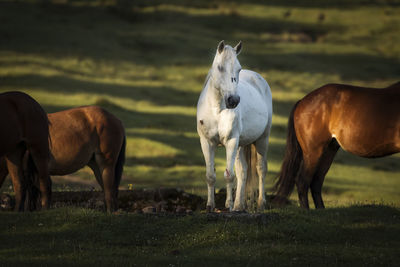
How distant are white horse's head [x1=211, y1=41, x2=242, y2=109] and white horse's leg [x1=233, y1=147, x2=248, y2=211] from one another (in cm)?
198

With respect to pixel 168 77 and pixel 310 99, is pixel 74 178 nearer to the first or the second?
pixel 310 99

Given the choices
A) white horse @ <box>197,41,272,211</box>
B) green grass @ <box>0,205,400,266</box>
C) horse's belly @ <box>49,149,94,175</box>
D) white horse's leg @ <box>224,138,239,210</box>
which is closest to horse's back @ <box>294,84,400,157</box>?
white horse @ <box>197,41,272,211</box>

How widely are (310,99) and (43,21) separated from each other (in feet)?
140

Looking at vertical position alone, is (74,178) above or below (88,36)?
below

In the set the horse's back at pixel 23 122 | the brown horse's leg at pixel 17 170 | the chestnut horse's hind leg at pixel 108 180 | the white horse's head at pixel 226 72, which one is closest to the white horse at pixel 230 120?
the white horse's head at pixel 226 72

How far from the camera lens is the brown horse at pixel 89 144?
1340 centimetres

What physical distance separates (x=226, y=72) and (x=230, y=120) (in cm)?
83

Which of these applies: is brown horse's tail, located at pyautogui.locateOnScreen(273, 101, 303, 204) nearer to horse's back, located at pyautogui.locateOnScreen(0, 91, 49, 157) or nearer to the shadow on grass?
horse's back, located at pyautogui.locateOnScreen(0, 91, 49, 157)

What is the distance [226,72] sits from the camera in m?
11.0

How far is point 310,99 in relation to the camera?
42.8 ft

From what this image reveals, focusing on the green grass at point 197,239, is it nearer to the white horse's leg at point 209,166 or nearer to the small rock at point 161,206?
the white horse's leg at point 209,166

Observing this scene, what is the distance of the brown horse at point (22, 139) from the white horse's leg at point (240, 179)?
129 inches

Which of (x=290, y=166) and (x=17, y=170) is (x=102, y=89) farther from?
(x=17, y=170)

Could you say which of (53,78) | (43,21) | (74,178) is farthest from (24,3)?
(74,178)
